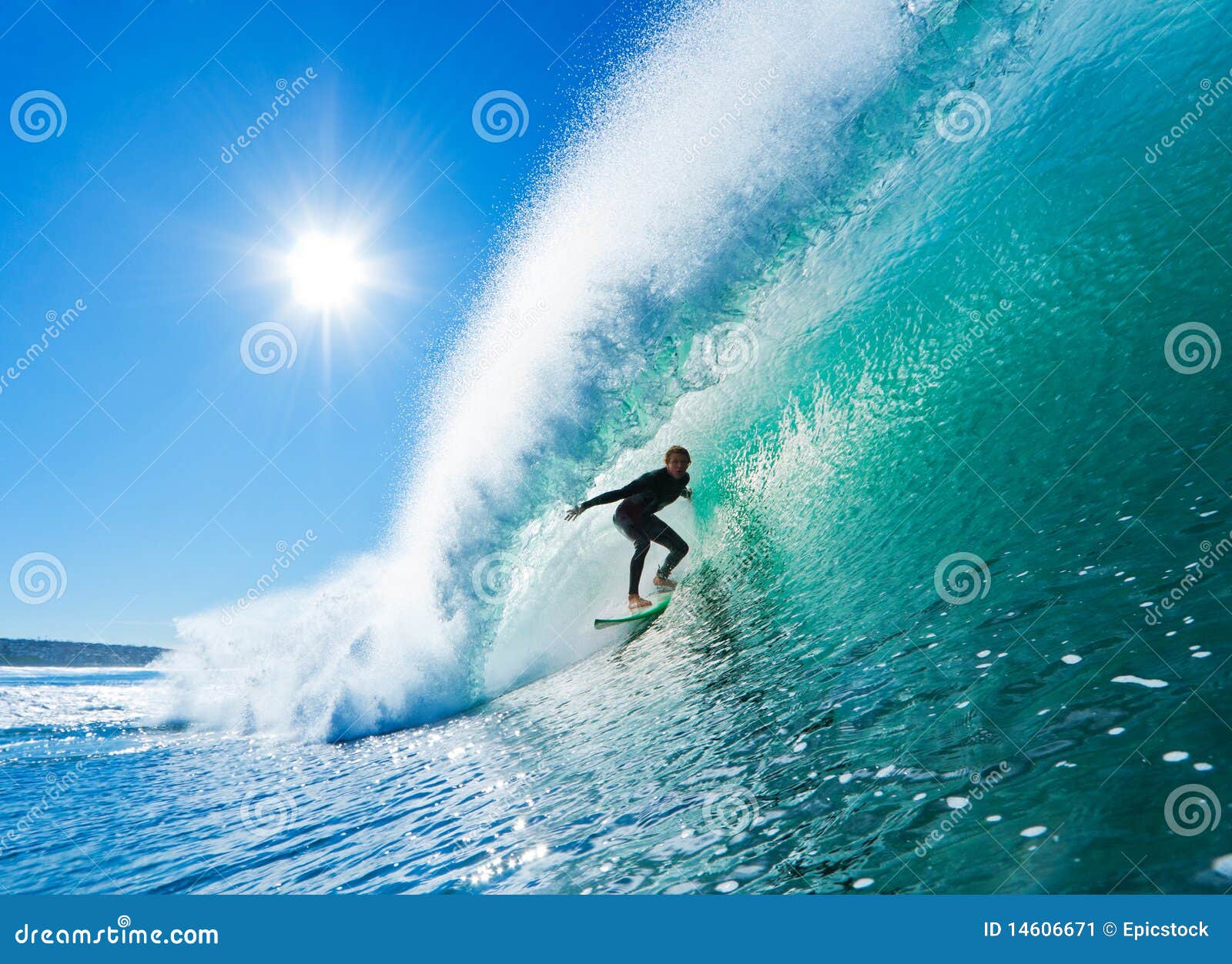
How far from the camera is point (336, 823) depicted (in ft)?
13.4

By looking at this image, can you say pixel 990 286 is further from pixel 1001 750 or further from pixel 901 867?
pixel 901 867

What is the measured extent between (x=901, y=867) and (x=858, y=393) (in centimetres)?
599

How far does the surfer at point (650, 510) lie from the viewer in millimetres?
7199
